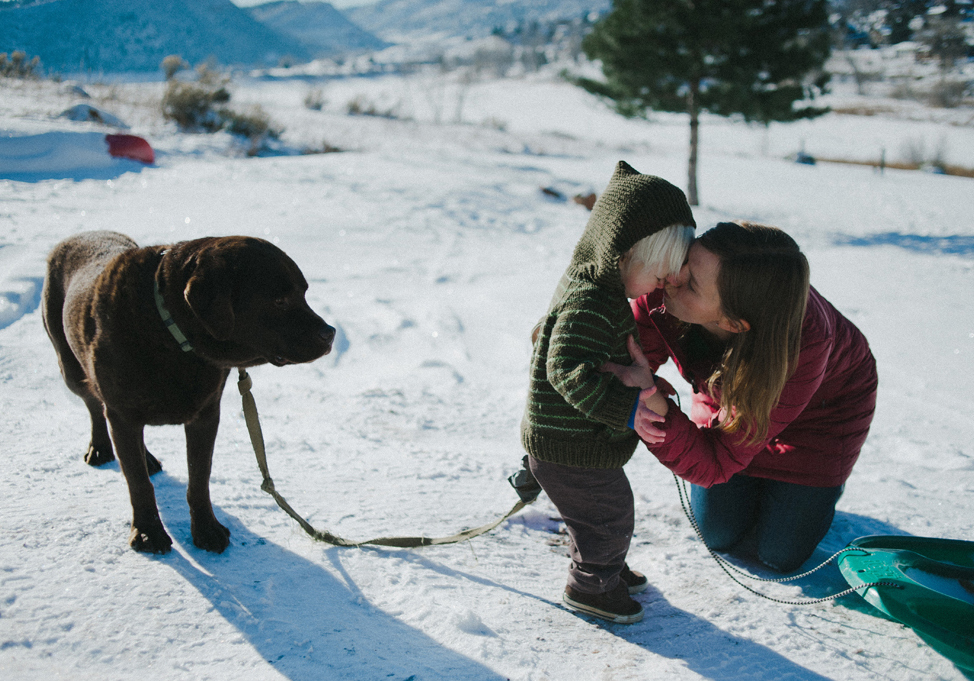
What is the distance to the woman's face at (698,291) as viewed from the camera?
2.19 metres

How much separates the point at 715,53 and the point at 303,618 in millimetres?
14498

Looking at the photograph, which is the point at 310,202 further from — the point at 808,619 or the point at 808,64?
the point at 808,64

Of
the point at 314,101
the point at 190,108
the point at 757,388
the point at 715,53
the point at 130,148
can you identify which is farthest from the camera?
the point at 314,101

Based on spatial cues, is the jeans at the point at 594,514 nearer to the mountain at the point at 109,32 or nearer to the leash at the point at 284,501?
the leash at the point at 284,501

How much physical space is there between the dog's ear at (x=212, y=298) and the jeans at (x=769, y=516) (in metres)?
2.15

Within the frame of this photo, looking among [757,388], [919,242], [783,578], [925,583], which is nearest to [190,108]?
[757,388]

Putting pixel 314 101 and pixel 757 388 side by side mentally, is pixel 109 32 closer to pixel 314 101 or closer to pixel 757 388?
pixel 314 101

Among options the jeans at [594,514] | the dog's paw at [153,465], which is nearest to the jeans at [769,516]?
the jeans at [594,514]

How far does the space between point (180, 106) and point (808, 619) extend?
13.6m

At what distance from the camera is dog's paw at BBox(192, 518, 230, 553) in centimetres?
237

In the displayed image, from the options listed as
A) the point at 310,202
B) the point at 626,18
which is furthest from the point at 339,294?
the point at 626,18

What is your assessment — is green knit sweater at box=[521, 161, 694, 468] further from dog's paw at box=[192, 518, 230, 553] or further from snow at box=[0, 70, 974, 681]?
dog's paw at box=[192, 518, 230, 553]

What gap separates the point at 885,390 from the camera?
4.65 m

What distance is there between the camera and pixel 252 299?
219 cm
